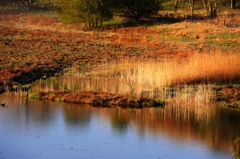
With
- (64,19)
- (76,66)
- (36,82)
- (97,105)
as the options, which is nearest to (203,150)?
(97,105)

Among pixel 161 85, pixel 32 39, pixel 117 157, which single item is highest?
pixel 32 39

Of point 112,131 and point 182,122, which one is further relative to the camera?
point 182,122

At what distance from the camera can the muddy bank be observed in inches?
873

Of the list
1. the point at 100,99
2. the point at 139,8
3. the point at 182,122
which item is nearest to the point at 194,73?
the point at 100,99

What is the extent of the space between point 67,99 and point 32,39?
857 inches

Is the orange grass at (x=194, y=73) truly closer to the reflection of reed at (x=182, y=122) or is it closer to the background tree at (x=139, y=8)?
the reflection of reed at (x=182, y=122)

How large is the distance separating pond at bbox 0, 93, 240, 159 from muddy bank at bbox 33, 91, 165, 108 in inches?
17.3

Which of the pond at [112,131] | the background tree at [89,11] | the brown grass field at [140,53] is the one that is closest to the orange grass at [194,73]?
the brown grass field at [140,53]

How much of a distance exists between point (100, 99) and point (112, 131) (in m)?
4.42

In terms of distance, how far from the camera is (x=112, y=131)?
18.3 meters

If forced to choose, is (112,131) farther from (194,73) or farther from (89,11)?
(89,11)

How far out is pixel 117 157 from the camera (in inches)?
602

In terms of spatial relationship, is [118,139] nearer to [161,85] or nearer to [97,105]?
[97,105]

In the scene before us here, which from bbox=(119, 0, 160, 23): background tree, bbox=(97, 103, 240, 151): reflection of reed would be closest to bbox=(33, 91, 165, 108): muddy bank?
bbox=(97, 103, 240, 151): reflection of reed
